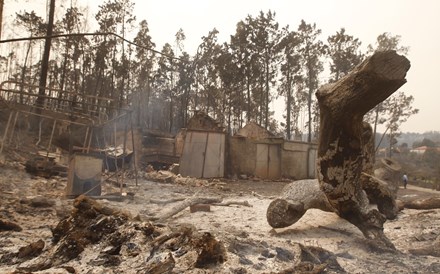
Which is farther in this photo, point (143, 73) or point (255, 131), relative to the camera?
point (143, 73)

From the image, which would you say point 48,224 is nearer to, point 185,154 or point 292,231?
point 292,231

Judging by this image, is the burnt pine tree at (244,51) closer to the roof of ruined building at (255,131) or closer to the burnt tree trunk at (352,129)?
the roof of ruined building at (255,131)

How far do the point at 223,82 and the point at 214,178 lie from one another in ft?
59.3

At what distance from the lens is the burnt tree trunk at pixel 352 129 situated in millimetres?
3180

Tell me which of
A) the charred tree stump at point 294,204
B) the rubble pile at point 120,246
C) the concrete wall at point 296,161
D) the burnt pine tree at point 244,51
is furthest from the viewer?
the burnt pine tree at point 244,51

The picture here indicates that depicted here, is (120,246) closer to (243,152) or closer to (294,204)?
(294,204)

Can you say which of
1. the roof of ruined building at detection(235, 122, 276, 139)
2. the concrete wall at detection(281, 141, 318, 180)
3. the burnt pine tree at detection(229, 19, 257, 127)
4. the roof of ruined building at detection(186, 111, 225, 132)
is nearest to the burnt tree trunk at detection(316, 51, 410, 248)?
the concrete wall at detection(281, 141, 318, 180)

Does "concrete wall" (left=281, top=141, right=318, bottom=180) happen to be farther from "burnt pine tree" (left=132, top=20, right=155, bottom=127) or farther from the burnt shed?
"burnt pine tree" (left=132, top=20, right=155, bottom=127)

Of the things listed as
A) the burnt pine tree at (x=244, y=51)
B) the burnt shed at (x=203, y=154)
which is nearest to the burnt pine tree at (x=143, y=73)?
the burnt pine tree at (x=244, y=51)

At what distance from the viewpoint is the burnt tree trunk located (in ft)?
10.4

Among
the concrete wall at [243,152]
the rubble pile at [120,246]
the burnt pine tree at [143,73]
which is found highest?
the burnt pine tree at [143,73]

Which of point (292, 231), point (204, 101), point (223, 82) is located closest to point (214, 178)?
point (292, 231)

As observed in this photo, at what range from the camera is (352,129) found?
3961 millimetres

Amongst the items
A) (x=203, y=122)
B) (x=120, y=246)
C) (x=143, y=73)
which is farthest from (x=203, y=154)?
(x=143, y=73)
